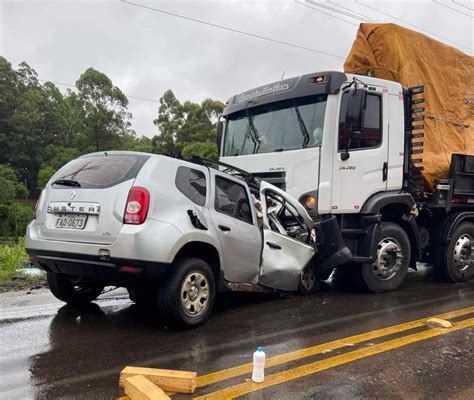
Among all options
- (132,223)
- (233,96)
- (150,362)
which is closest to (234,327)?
(150,362)

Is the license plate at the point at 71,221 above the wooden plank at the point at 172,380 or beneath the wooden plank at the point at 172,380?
above

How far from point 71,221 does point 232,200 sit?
174cm

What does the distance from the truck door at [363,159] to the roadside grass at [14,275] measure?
445 cm

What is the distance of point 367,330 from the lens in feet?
15.5

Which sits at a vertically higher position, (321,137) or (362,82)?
(362,82)

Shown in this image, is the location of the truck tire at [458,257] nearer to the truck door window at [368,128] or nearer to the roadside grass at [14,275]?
the truck door window at [368,128]

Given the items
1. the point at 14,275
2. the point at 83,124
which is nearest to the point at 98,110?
the point at 83,124

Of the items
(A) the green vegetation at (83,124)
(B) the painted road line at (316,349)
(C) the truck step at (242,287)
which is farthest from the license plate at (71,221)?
(A) the green vegetation at (83,124)

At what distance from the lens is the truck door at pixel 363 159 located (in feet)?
19.8


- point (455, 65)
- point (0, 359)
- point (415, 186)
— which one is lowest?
point (0, 359)

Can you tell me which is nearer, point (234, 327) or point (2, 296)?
point (234, 327)

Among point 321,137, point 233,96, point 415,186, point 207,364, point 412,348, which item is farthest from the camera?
point 233,96

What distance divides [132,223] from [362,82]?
3.74 meters

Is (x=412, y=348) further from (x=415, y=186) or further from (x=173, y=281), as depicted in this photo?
(x=415, y=186)
